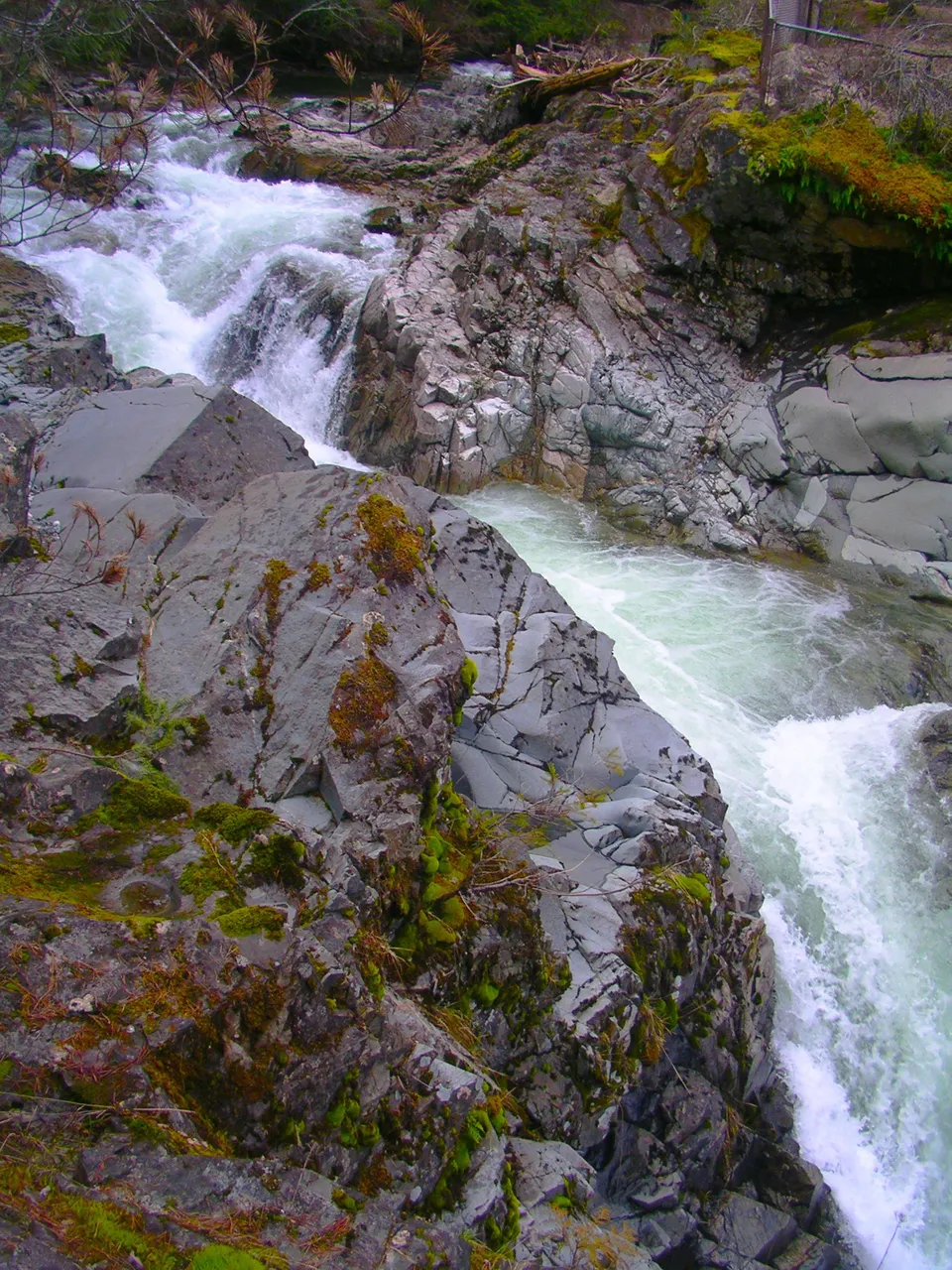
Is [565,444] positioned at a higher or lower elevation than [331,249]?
lower

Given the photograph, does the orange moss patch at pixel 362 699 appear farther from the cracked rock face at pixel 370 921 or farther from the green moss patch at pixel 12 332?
the green moss patch at pixel 12 332

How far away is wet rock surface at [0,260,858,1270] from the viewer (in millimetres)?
2479

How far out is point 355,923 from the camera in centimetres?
335

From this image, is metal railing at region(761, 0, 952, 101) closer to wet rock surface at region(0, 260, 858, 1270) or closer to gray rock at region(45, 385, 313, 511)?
gray rock at region(45, 385, 313, 511)

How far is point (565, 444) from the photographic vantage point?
1284 cm

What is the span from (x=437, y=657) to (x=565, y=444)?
8.89 metres

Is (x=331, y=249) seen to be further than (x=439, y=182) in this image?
No

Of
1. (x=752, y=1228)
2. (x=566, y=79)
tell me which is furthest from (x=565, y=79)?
(x=752, y=1228)

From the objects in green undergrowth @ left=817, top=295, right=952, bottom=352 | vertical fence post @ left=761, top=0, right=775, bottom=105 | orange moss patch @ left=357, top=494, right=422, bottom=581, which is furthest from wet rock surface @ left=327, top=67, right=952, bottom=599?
orange moss patch @ left=357, top=494, right=422, bottom=581

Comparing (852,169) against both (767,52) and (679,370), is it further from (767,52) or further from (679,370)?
(679,370)

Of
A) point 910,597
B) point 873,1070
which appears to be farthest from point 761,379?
point 873,1070

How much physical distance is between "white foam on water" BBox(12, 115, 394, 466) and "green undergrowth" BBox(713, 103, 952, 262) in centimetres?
654

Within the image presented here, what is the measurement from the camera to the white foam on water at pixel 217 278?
13.6 metres

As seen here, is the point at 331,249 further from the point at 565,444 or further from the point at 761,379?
the point at 761,379
